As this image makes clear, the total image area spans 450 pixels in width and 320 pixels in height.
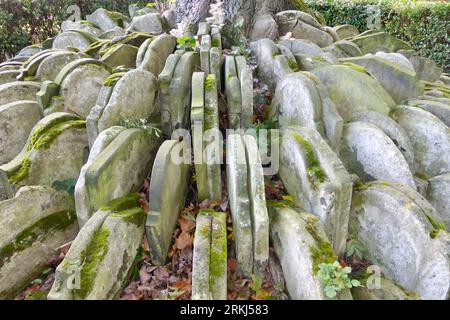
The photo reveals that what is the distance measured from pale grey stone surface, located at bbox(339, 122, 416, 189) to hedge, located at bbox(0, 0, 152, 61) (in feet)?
30.3

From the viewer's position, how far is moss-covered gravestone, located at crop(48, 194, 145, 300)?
2090 millimetres

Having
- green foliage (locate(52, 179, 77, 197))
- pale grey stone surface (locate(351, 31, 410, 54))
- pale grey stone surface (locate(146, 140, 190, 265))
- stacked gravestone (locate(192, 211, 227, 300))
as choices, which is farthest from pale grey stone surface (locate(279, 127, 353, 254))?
pale grey stone surface (locate(351, 31, 410, 54))

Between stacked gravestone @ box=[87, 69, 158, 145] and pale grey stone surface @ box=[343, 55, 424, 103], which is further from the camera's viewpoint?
pale grey stone surface @ box=[343, 55, 424, 103]

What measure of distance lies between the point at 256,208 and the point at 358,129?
148cm

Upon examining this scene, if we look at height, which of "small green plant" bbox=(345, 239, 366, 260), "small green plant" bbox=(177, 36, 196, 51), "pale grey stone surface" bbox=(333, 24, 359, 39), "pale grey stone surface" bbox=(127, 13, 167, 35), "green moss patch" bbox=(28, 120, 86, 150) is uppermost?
"pale grey stone surface" bbox=(127, 13, 167, 35)

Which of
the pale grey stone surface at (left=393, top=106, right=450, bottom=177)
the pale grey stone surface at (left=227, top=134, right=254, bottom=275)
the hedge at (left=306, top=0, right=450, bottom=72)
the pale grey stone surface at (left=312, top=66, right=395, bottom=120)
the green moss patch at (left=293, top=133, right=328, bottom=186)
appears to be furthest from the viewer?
the hedge at (left=306, top=0, right=450, bottom=72)

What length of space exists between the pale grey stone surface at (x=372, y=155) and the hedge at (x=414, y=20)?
8.64 m

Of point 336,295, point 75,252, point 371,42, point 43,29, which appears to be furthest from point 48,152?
point 43,29

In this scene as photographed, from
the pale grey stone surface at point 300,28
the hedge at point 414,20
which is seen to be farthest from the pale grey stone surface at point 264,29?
the hedge at point 414,20

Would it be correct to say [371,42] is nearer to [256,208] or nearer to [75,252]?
[256,208]

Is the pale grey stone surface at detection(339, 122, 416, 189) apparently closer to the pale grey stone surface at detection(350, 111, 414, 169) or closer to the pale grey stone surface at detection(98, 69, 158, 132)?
the pale grey stone surface at detection(350, 111, 414, 169)

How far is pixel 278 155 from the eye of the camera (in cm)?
321

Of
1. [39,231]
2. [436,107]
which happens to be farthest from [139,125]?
[436,107]

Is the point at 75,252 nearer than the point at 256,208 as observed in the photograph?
Yes
